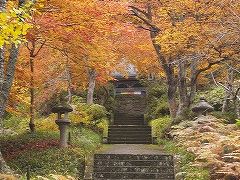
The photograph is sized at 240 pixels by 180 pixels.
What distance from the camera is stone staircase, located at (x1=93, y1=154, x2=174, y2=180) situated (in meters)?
13.2

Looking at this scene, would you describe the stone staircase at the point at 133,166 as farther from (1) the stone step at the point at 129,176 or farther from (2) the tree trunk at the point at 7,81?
(2) the tree trunk at the point at 7,81

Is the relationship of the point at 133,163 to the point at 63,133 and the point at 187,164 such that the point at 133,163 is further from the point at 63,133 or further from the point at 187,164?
the point at 63,133

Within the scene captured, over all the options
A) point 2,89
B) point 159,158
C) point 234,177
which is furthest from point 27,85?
point 234,177

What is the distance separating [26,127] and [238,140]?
13.9m

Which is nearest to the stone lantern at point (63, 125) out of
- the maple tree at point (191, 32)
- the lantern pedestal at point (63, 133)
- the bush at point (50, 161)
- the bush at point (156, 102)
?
the lantern pedestal at point (63, 133)

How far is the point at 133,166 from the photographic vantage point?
13797 mm

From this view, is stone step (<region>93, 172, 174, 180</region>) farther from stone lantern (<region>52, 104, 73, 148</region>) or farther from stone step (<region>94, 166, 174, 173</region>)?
stone lantern (<region>52, 104, 73, 148</region>)

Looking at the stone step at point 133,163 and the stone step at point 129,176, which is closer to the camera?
the stone step at point 129,176

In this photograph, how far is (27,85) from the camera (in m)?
16.2

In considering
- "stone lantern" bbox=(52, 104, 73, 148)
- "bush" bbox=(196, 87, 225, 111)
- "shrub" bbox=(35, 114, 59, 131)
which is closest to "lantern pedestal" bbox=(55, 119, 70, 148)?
"stone lantern" bbox=(52, 104, 73, 148)

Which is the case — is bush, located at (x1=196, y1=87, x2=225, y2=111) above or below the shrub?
above

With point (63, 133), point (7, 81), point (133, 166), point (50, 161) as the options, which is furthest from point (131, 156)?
point (7, 81)

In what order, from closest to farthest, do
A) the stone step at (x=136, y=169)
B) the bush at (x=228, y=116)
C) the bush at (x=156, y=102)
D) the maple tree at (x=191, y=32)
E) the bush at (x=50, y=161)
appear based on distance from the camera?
the bush at (x=50, y=161)
the stone step at (x=136, y=169)
the maple tree at (x=191, y=32)
the bush at (x=228, y=116)
the bush at (x=156, y=102)

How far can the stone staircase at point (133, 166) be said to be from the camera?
13.2 m
